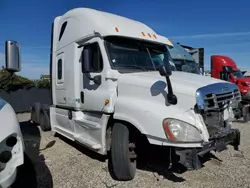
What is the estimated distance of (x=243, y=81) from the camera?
45.5ft

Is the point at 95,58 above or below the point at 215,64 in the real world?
below

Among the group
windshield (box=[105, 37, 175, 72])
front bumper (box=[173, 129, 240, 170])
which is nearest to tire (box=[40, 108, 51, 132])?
windshield (box=[105, 37, 175, 72])

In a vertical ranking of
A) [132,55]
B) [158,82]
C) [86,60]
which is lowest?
[158,82]

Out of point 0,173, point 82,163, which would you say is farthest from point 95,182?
point 0,173

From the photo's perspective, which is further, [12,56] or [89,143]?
[89,143]

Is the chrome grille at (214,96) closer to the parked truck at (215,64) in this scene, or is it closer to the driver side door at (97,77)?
the driver side door at (97,77)

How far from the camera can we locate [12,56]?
9.61 ft

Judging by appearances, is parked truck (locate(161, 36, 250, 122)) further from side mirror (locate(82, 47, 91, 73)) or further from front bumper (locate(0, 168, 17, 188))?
front bumper (locate(0, 168, 17, 188))

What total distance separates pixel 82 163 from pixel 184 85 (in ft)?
9.07

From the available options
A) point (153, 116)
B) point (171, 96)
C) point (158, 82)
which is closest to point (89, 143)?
point (153, 116)

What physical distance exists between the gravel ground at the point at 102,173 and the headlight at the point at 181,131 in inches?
41.3

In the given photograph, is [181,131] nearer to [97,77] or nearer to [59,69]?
[97,77]

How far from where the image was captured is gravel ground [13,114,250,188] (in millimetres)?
4203

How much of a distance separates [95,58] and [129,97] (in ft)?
3.65
